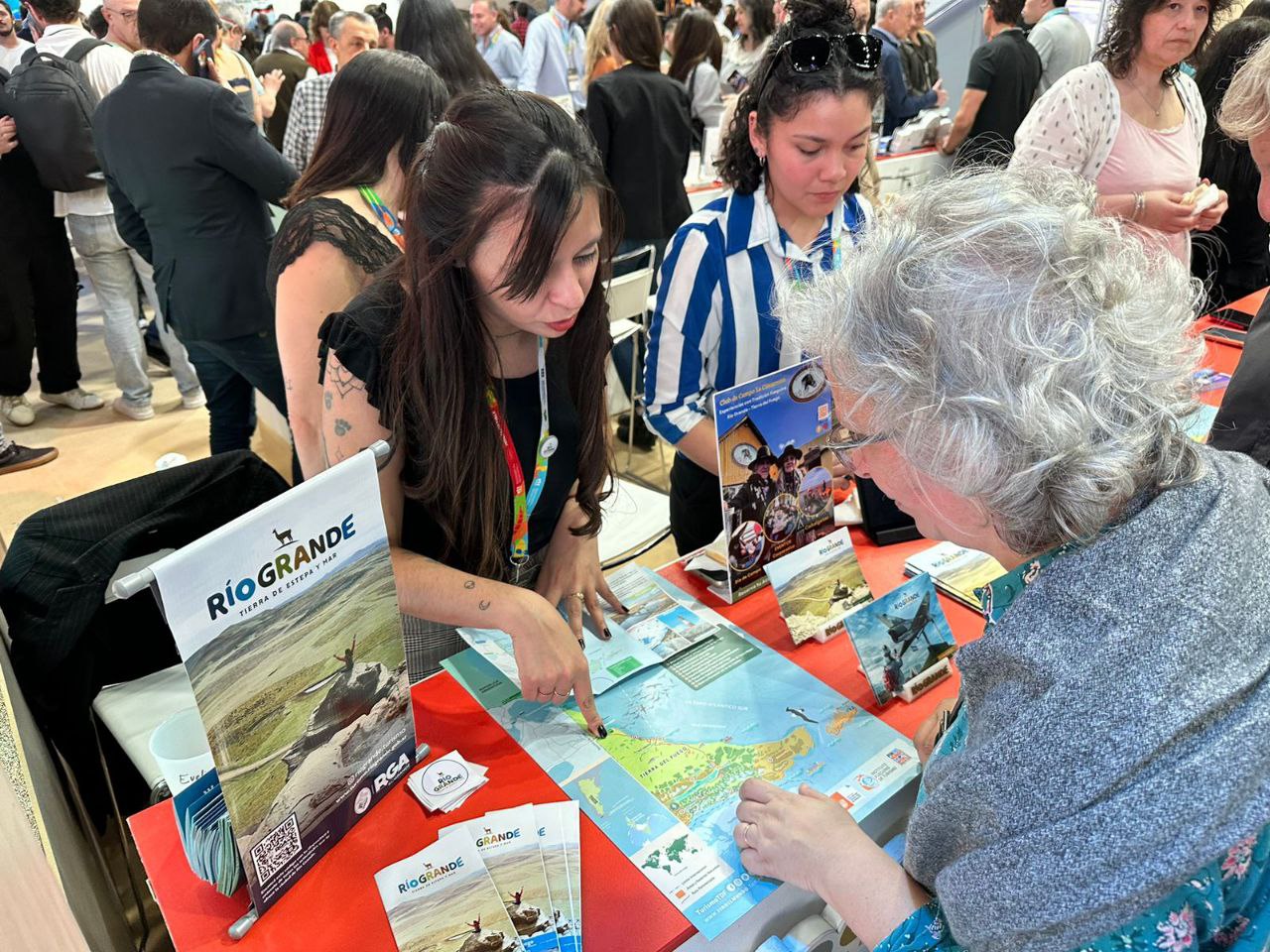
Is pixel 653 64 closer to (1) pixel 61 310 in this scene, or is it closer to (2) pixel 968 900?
(1) pixel 61 310

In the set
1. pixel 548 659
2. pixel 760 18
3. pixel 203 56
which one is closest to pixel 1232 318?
pixel 548 659

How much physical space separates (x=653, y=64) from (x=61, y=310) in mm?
3136

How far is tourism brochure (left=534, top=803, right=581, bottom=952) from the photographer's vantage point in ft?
3.27

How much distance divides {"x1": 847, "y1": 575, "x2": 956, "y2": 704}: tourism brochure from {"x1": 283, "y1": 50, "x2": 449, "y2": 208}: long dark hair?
1405mm

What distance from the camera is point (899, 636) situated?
1326 millimetres

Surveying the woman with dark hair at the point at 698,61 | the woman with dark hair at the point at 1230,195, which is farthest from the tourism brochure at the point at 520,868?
the woman with dark hair at the point at 698,61

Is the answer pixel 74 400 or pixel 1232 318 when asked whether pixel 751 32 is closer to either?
pixel 1232 318

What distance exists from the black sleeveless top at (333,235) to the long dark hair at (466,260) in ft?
2.24

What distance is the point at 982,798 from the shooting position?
2.64 feet

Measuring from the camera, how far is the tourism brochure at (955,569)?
1.56 m

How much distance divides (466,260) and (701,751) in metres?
0.76

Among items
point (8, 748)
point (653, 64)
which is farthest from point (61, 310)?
point (8, 748)

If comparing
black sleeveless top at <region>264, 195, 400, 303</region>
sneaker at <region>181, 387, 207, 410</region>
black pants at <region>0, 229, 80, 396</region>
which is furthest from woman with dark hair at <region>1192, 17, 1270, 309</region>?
black pants at <region>0, 229, 80, 396</region>

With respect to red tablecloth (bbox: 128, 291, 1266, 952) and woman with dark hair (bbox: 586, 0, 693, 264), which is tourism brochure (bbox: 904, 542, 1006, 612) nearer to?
red tablecloth (bbox: 128, 291, 1266, 952)
